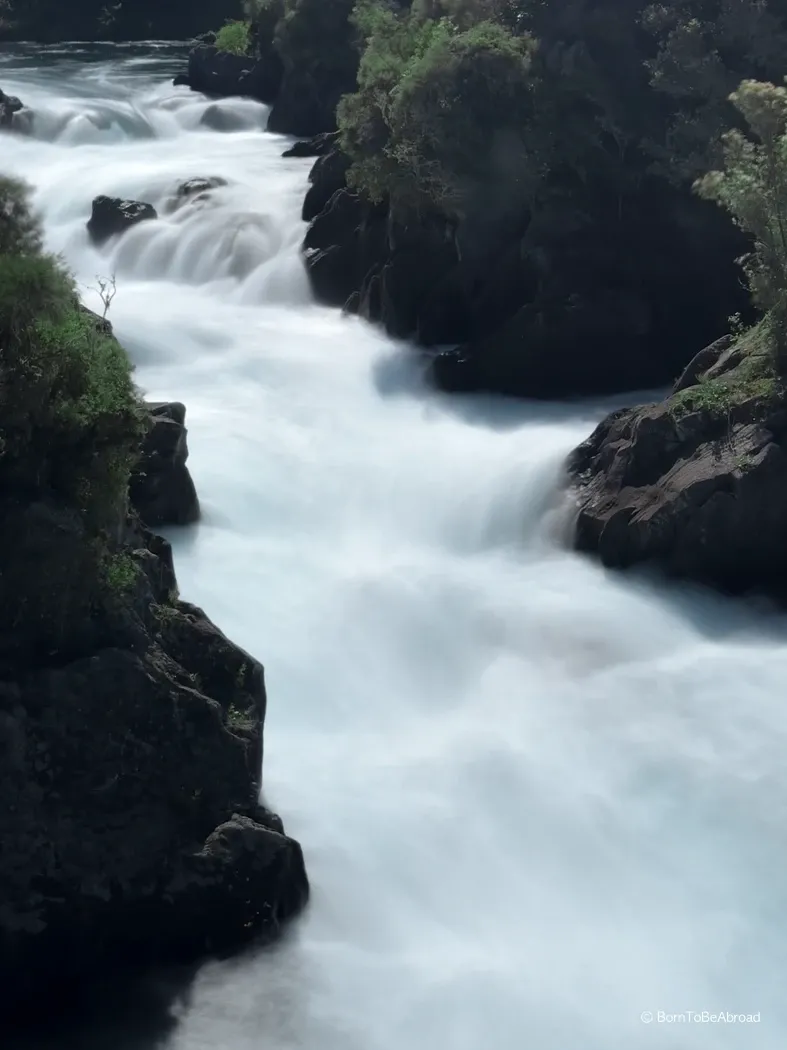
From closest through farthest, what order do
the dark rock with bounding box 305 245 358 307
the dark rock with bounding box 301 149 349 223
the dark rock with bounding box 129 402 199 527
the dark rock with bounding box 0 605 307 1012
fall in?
the dark rock with bounding box 0 605 307 1012 < the dark rock with bounding box 129 402 199 527 < the dark rock with bounding box 305 245 358 307 < the dark rock with bounding box 301 149 349 223

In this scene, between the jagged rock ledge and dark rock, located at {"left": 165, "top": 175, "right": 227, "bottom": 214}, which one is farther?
dark rock, located at {"left": 165, "top": 175, "right": 227, "bottom": 214}

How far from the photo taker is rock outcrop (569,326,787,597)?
18688 millimetres

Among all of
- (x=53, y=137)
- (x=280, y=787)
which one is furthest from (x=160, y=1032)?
(x=53, y=137)

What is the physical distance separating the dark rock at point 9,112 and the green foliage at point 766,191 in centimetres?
2897

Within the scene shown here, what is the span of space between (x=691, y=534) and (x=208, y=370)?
464 inches

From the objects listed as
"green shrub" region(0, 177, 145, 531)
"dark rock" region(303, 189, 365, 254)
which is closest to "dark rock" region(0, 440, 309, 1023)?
"green shrub" region(0, 177, 145, 531)

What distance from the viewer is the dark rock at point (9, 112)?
1704 inches

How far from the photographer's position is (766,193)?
65.1ft

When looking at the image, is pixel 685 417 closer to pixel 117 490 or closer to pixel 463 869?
pixel 463 869

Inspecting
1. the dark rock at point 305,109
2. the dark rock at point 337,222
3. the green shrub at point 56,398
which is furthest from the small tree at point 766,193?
the dark rock at point 305,109

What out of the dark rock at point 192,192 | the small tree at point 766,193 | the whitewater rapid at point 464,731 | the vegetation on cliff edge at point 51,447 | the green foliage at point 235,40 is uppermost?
the small tree at point 766,193

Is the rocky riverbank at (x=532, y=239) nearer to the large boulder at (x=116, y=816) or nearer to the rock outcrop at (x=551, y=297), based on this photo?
the rock outcrop at (x=551, y=297)

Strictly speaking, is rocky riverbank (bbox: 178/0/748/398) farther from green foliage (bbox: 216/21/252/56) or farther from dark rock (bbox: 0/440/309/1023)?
green foliage (bbox: 216/21/252/56)

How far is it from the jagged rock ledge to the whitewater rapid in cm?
64
